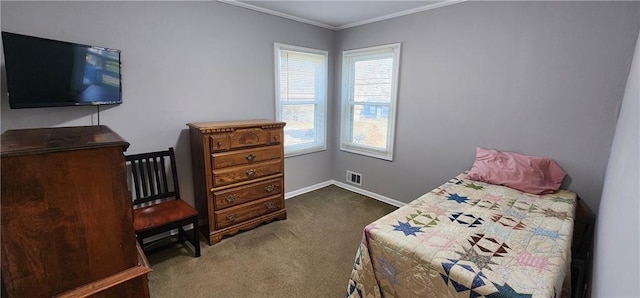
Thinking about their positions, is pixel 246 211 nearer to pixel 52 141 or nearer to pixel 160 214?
pixel 160 214

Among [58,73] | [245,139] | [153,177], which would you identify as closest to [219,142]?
[245,139]

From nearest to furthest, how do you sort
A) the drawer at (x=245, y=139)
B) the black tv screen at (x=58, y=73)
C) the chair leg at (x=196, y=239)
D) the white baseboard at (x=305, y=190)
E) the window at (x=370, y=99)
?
the black tv screen at (x=58, y=73) → the chair leg at (x=196, y=239) → the drawer at (x=245, y=139) → the window at (x=370, y=99) → the white baseboard at (x=305, y=190)

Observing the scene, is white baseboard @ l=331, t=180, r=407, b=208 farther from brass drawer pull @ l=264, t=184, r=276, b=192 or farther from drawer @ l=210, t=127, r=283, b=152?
drawer @ l=210, t=127, r=283, b=152

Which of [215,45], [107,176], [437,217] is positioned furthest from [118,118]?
[437,217]

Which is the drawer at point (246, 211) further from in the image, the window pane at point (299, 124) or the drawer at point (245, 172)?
the window pane at point (299, 124)

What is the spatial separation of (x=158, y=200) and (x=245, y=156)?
89 cm

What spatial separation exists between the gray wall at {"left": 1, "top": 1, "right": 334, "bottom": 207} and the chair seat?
15.6 inches

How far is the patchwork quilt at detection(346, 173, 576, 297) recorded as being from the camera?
1.20 m

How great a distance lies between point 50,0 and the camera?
1.86 meters

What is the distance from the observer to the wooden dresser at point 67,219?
2.80 ft

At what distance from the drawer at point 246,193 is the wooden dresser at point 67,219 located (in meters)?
1.36

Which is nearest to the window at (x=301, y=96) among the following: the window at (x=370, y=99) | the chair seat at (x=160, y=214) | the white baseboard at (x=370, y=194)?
the window at (x=370, y=99)

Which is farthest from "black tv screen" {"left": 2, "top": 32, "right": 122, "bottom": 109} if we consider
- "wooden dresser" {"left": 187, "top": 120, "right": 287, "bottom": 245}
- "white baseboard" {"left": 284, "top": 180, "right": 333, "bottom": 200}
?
"white baseboard" {"left": 284, "top": 180, "right": 333, "bottom": 200}

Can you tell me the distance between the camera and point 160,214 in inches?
86.2
